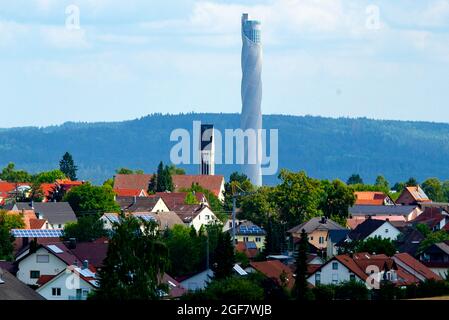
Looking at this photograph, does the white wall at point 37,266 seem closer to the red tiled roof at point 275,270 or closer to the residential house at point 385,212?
the red tiled roof at point 275,270

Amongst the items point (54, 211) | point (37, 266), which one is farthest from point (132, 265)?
point (54, 211)

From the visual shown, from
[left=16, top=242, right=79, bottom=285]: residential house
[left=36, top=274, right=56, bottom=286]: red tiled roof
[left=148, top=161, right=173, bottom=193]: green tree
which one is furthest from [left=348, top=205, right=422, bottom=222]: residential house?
[left=36, top=274, right=56, bottom=286]: red tiled roof

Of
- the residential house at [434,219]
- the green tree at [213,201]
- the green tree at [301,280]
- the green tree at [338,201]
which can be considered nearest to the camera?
the green tree at [301,280]

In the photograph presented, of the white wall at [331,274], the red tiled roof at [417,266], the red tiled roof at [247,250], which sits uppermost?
the red tiled roof at [247,250]

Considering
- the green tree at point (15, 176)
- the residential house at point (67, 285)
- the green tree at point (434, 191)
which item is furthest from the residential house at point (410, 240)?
the green tree at point (15, 176)

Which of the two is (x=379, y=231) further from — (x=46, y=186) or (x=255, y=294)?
(x=46, y=186)

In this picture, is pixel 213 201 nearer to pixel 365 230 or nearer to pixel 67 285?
pixel 365 230

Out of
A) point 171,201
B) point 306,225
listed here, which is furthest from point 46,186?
point 306,225
